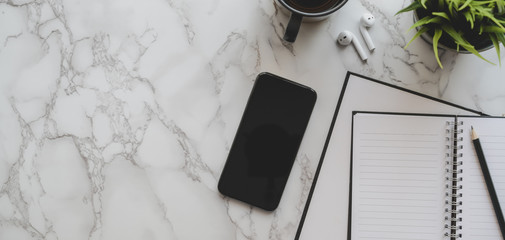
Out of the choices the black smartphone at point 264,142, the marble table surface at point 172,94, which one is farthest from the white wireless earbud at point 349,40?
the black smartphone at point 264,142

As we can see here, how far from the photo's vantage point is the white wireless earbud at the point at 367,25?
A: 775 millimetres

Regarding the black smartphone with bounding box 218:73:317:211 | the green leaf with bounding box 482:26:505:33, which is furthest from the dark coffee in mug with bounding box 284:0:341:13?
the green leaf with bounding box 482:26:505:33

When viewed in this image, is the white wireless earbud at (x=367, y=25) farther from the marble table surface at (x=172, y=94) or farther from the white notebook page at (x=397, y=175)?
the white notebook page at (x=397, y=175)

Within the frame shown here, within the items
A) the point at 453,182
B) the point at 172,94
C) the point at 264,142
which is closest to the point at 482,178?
the point at 453,182

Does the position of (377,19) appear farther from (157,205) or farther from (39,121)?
(39,121)

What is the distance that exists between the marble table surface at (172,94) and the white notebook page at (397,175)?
2.7 inches

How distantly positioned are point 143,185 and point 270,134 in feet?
0.81

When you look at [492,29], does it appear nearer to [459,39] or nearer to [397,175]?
[459,39]

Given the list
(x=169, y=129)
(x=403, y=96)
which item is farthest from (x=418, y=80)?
(x=169, y=129)

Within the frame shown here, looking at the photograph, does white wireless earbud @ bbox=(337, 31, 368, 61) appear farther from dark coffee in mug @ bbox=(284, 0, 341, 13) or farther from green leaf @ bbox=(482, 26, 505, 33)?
green leaf @ bbox=(482, 26, 505, 33)

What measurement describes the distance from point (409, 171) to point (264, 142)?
0.86ft

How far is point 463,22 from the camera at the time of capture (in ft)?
2.22

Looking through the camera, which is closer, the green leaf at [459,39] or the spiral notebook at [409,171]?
the green leaf at [459,39]

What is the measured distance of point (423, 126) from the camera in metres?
0.78
